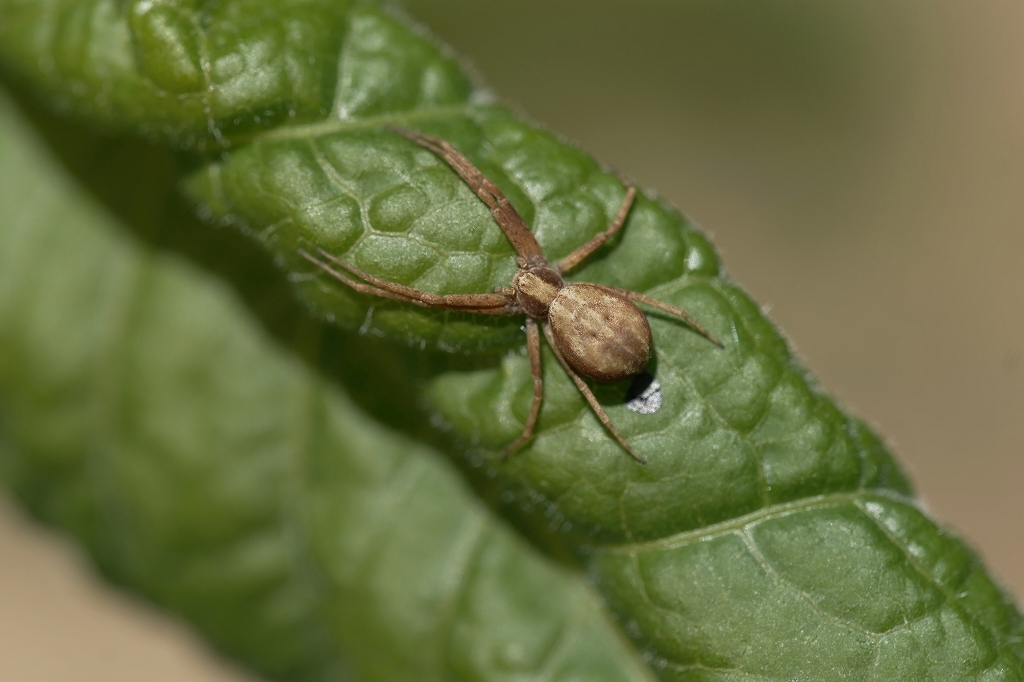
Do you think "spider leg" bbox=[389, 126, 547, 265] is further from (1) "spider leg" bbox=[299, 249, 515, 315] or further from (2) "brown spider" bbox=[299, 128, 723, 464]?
(1) "spider leg" bbox=[299, 249, 515, 315]

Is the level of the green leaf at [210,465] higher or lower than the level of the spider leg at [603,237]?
lower

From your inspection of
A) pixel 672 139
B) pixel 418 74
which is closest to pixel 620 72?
pixel 672 139

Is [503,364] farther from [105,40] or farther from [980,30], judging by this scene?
[980,30]

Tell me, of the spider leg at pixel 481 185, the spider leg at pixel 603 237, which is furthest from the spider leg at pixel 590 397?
the spider leg at pixel 481 185

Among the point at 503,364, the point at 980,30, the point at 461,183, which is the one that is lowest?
the point at 503,364

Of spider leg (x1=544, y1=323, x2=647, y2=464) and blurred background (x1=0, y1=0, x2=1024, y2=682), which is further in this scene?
blurred background (x1=0, y1=0, x2=1024, y2=682)

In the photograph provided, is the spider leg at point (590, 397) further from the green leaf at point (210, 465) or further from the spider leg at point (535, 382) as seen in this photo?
the green leaf at point (210, 465)

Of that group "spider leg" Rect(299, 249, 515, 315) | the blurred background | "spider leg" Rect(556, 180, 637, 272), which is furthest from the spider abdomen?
the blurred background
